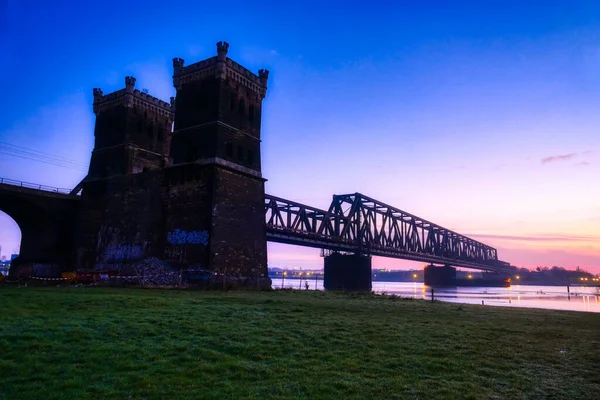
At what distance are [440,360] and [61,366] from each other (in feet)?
27.7

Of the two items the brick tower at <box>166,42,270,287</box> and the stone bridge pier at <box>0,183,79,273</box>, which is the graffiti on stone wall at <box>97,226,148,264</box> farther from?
the stone bridge pier at <box>0,183,79,273</box>

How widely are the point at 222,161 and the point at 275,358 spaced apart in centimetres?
3114

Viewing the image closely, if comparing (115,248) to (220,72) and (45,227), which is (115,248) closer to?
(45,227)

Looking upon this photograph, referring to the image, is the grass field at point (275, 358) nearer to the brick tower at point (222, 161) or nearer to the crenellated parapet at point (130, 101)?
the brick tower at point (222, 161)

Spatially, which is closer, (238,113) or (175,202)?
(175,202)

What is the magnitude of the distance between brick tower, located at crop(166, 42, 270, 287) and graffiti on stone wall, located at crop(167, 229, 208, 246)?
0.46m

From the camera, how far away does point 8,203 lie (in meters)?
44.0

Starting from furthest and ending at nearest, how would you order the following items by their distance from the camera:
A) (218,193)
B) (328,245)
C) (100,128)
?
(328,245), (100,128), (218,193)

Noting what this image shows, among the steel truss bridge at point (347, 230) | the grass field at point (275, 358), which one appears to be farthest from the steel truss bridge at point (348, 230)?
the grass field at point (275, 358)

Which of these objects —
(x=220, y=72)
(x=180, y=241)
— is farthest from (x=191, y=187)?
(x=220, y=72)

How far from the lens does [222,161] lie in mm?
39562

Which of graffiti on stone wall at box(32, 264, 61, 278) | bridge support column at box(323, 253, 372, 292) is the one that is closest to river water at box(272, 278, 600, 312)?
bridge support column at box(323, 253, 372, 292)

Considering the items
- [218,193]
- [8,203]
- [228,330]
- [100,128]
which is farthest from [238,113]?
[228,330]

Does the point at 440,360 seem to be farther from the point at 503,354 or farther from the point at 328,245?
the point at 328,245
